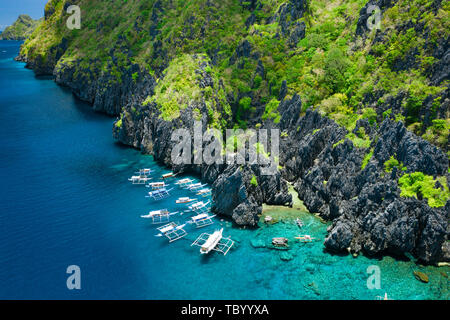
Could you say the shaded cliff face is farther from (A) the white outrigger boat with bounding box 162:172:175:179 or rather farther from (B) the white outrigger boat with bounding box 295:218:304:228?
(B) the white outrigger boat with bounding box 295:218:304:228

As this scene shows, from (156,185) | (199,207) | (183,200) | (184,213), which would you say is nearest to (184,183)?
Result: (156,185)

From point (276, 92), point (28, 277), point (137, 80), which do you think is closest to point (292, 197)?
point (276, 92)

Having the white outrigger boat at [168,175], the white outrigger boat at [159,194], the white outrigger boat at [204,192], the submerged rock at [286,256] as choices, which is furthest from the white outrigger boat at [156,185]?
the submerged rock at [286,256]

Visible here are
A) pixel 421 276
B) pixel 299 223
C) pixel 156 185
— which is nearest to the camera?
pixel 421 276

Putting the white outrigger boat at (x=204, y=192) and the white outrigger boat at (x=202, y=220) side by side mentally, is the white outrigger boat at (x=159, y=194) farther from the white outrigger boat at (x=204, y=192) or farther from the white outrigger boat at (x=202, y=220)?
the white outrigger boat at (x=202, y=220)

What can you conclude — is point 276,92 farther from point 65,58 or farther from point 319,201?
point 65,58

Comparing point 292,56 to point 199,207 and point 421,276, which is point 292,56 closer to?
point 199,207

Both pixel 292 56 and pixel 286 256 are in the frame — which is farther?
pixel 292 56

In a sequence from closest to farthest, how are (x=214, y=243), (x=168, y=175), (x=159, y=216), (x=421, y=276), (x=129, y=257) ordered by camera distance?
(x=421, y=276) → (x=129, y=257) → (x=214, y=243) → (x=159, y=216) → (x=168, y=175)
